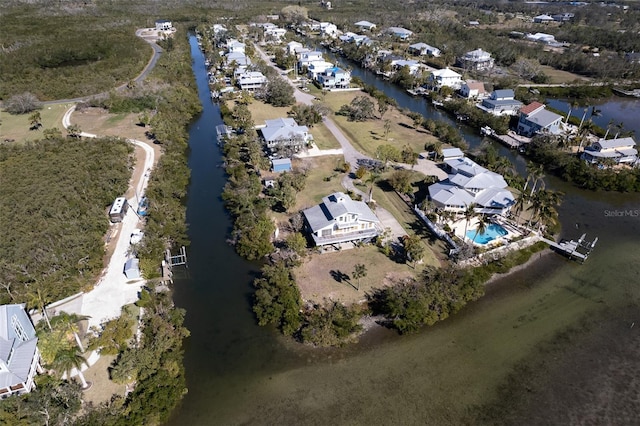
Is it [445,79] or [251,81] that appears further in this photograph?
[445,79]

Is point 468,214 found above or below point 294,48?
below

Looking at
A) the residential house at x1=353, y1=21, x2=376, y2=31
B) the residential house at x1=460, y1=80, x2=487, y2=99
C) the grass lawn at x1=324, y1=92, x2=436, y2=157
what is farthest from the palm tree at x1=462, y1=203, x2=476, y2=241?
the residential house at x1=353, y1=21, x2=376, y2=31

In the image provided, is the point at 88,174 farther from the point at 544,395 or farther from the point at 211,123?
the point at 544,395

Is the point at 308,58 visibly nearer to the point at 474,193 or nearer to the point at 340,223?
the point at 474,193

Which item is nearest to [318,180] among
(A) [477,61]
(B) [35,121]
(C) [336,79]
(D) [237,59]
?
(C) [336,79]

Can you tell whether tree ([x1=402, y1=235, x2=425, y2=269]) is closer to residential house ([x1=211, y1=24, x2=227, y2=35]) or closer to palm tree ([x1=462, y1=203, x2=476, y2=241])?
palm tree ([x1=462, y1=203, x2=476, y2=241])

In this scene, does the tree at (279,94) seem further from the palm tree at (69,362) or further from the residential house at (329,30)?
the residential house at (329,30)

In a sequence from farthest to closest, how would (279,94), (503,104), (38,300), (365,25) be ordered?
(365,25), (279,94), (503,104), (38,300)
